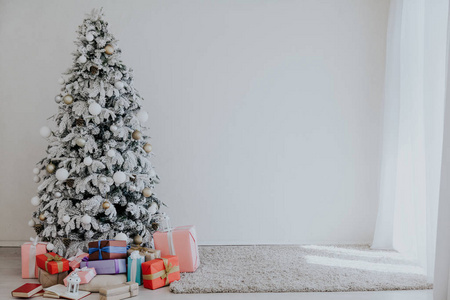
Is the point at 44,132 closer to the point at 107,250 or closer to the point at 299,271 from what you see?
the point at 107,250

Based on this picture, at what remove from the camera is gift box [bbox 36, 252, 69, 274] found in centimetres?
266

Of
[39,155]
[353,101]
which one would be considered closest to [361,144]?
[353,101]

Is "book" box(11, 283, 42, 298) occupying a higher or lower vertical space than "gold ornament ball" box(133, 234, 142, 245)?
lower

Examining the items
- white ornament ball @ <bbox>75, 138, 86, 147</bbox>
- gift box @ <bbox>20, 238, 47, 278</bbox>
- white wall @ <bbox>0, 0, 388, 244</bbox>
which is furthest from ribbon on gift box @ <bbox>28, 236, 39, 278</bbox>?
white wall @ <bbox>0, 0, 388, 244</bbox>

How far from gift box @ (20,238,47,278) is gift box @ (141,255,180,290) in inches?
29.7

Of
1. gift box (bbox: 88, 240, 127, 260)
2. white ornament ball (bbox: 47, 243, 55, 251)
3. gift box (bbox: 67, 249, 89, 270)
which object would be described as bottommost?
gift box (bbox: 67, 249, 89, 270)

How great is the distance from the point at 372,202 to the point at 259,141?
1.15 m

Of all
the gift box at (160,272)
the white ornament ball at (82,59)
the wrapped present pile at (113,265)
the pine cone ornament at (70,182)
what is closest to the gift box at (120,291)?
the wrapped present pile at (113,265)

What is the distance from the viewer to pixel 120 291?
8.23 feet

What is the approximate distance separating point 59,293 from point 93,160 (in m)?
0.92

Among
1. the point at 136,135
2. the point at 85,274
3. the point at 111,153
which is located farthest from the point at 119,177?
the point at 85,274

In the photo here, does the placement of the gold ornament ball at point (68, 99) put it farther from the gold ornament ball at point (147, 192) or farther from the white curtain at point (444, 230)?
the white curtain at point (444, 230)

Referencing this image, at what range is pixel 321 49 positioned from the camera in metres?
3.87

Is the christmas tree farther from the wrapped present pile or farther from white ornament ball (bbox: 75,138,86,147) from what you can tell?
the wrapped present pile
